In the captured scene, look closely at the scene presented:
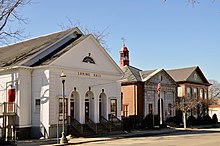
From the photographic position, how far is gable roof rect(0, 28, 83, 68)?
1188 inches

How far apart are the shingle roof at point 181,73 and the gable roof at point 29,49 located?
25.2 m

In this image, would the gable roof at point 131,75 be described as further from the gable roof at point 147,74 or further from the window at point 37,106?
A: the window at point 37,106

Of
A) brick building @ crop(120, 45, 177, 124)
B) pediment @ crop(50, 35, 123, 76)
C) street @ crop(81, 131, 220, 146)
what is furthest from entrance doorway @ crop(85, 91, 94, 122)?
brick building @ crop(120, 45, 177, 124)

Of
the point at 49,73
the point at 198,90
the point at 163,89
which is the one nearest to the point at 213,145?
the point at 49,73

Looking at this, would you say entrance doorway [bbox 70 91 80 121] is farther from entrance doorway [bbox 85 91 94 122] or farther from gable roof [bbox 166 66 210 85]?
gable roof [bbox 166 66 210 85]

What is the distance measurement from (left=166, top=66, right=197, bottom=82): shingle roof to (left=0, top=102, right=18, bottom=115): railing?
3253 centimetres

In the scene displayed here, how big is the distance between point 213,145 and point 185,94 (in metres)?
33.9

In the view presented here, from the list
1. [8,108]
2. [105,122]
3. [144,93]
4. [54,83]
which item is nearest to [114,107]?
[105,122]

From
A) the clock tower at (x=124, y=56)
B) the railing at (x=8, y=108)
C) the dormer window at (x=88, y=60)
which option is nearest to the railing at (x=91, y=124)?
the dormer window at (x=88, y=60)

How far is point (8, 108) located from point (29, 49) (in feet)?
21.4

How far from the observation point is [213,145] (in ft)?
67.5

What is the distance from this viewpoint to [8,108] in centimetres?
2870

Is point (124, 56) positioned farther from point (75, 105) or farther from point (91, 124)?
point (91, 124)

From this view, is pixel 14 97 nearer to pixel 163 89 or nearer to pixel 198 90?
pixel 163 89
